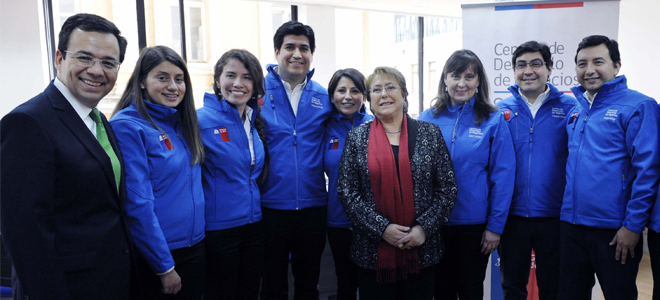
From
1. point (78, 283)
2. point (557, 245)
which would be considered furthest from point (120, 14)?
point (557, 245)

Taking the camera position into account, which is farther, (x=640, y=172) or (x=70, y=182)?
(x=640, y=172)

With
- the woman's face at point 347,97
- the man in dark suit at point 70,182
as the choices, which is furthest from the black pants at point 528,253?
the man in dark suit at point 70,182

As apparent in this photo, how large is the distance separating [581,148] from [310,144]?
1523 millimetres

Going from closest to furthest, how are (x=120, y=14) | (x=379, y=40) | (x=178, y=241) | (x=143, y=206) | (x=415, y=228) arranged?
(x=143, y=206) < (x=178, y=241) < (x=415, y=228) < (x=120, y=14) < (x=379, y=40)

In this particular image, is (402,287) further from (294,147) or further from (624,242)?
(624,242)

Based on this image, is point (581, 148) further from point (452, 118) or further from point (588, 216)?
point (452, 118)

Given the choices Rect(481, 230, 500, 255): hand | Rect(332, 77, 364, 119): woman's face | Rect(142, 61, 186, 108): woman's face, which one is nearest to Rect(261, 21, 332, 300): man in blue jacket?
Rect(332, 77, 364, 119): woman's face

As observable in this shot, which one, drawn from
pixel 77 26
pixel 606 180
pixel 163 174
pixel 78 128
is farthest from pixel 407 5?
pixel 78 128

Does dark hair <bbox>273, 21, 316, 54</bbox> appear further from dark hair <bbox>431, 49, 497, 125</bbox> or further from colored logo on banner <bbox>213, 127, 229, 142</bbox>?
dark hair <bbox>431, 49, 497, 125</bbox>

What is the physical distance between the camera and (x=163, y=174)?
1.73m

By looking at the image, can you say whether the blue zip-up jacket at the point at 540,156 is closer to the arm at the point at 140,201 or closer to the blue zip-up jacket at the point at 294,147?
the blue zip-up jacket at the point at 294,147

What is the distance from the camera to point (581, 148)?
7.25 ft

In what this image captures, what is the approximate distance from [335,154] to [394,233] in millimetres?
693

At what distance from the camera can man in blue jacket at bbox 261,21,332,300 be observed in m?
2.34
